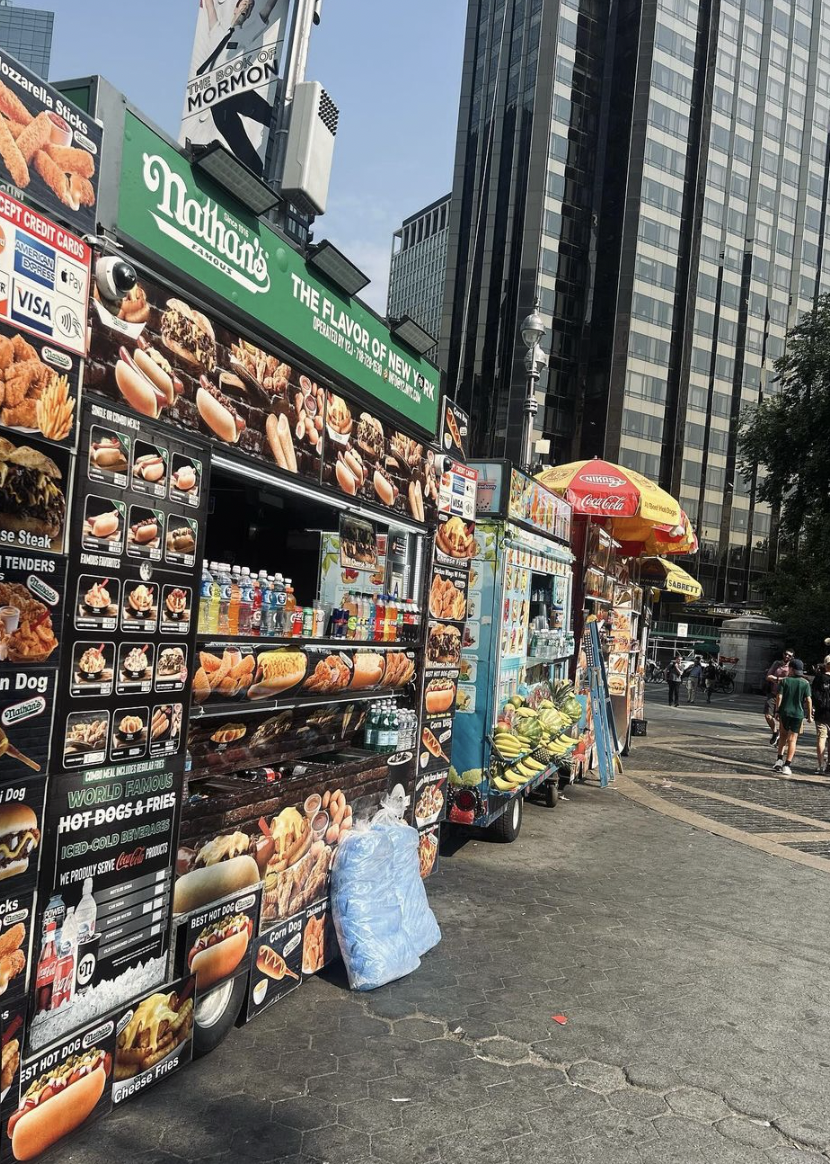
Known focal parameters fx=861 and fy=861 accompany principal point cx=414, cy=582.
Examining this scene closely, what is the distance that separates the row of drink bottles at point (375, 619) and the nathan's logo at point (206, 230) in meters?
1.86

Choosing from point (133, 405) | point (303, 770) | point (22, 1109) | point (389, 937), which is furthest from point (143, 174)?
point (389, 937)

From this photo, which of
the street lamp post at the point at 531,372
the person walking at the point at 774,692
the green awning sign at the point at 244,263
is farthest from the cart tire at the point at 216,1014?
the person walking at the point at 774,692

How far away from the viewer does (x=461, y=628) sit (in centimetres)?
657

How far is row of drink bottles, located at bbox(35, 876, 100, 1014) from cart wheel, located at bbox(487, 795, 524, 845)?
194 inches

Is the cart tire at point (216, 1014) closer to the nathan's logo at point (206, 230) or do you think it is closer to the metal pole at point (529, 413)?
the nathan's logo at point (206, 230)

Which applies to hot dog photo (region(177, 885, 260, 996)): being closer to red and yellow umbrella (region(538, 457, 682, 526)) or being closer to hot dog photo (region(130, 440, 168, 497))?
hot dog photo (region(130, 440, 168, 497))

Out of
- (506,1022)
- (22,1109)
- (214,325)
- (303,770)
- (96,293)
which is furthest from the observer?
(303,770)

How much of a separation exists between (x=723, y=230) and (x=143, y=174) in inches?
2567

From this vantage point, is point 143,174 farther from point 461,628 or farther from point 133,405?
point 461,628

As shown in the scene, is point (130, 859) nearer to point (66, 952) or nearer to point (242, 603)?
point (66, 952)

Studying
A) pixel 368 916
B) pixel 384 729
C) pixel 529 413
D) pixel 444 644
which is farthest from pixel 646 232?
pixel 368 916

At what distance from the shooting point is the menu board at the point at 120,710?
2869mm

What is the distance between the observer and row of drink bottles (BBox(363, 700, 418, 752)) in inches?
213

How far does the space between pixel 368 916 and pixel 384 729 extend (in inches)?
49.2
